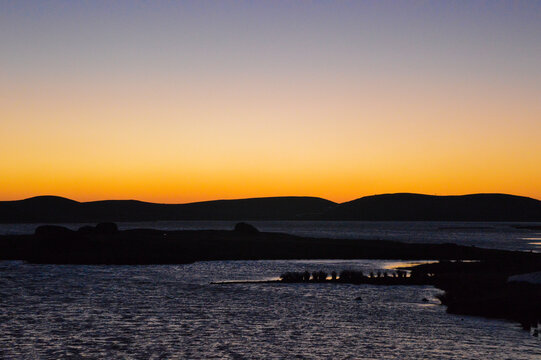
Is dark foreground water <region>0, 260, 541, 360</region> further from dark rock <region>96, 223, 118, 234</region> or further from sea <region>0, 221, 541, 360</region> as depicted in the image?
dark rock <region>96, 223, 118, 234</region>

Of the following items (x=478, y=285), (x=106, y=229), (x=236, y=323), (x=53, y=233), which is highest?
(x=106, y=229)

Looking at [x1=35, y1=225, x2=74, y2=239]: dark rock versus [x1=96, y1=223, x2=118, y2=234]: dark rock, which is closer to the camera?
[x1=35, y1=225, x2=74, y2=239]: dark rock

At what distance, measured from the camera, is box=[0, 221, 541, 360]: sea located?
33281 mm

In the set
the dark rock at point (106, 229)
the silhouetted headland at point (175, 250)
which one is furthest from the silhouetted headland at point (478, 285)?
the dark rock at point (106, 229)

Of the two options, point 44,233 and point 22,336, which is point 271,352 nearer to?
point 22,336

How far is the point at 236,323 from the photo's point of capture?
4138cm

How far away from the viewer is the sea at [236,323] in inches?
1310

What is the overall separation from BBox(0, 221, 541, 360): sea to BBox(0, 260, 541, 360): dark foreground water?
7cm

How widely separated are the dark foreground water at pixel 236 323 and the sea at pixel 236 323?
7cm

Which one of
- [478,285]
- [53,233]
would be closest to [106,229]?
[53,233]

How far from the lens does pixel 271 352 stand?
108 feet

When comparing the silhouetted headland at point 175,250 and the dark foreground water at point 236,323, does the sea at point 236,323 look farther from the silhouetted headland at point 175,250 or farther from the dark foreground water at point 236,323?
the silhouetted headland at point 175,250

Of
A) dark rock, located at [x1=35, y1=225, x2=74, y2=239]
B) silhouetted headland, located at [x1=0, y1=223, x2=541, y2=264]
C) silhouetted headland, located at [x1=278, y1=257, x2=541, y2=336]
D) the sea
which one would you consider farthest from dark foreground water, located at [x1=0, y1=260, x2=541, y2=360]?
dark rock, located at [x1=35, y1=225, x2=74, y2=239]

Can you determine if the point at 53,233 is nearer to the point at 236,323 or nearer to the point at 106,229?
the point at 106,229
